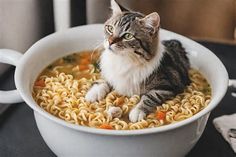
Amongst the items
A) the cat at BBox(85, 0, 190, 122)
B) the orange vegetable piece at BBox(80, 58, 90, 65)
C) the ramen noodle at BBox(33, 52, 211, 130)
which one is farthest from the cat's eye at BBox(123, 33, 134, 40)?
the orange vegetable piece at BBox(80, 58, 90, 65)

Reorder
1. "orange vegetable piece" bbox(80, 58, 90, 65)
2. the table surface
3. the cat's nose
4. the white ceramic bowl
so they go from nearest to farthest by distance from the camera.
A: the white ceramic bowl → the cat's nose → the table surface → "orange vegetable piece" bbox(80, 58, 90, 65)

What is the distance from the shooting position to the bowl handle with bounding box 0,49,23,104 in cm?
99

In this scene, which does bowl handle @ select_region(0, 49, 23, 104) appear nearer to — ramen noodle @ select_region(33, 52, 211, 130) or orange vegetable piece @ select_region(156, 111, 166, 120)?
ramen noodle @ select_region(33, 52, 211, 130)

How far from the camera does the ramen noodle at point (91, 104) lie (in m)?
0.99

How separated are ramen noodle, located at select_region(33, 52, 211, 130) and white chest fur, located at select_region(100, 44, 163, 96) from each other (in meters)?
0.02

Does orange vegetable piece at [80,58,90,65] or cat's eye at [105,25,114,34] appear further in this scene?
orange vegetable piece at [80,58,90,65]

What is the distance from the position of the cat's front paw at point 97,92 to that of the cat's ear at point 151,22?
0.18 metres

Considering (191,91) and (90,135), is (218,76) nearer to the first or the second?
(191,91)

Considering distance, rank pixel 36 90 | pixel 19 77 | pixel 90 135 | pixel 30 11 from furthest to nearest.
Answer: pixel 30 11 < pixel 36 90 < pixel 19 77 < pixel 90 135

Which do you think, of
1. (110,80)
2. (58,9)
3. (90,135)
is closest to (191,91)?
(110,80)

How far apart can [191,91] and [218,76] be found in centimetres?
8

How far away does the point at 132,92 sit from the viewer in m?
1.05

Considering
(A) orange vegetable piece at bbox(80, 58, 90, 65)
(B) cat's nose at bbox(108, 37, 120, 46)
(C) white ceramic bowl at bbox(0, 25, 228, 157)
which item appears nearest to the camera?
(C) white ceramic bowl at bbox(0, 25, 228, 157)

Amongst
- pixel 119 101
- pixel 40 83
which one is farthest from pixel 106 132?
pixel 40 83
